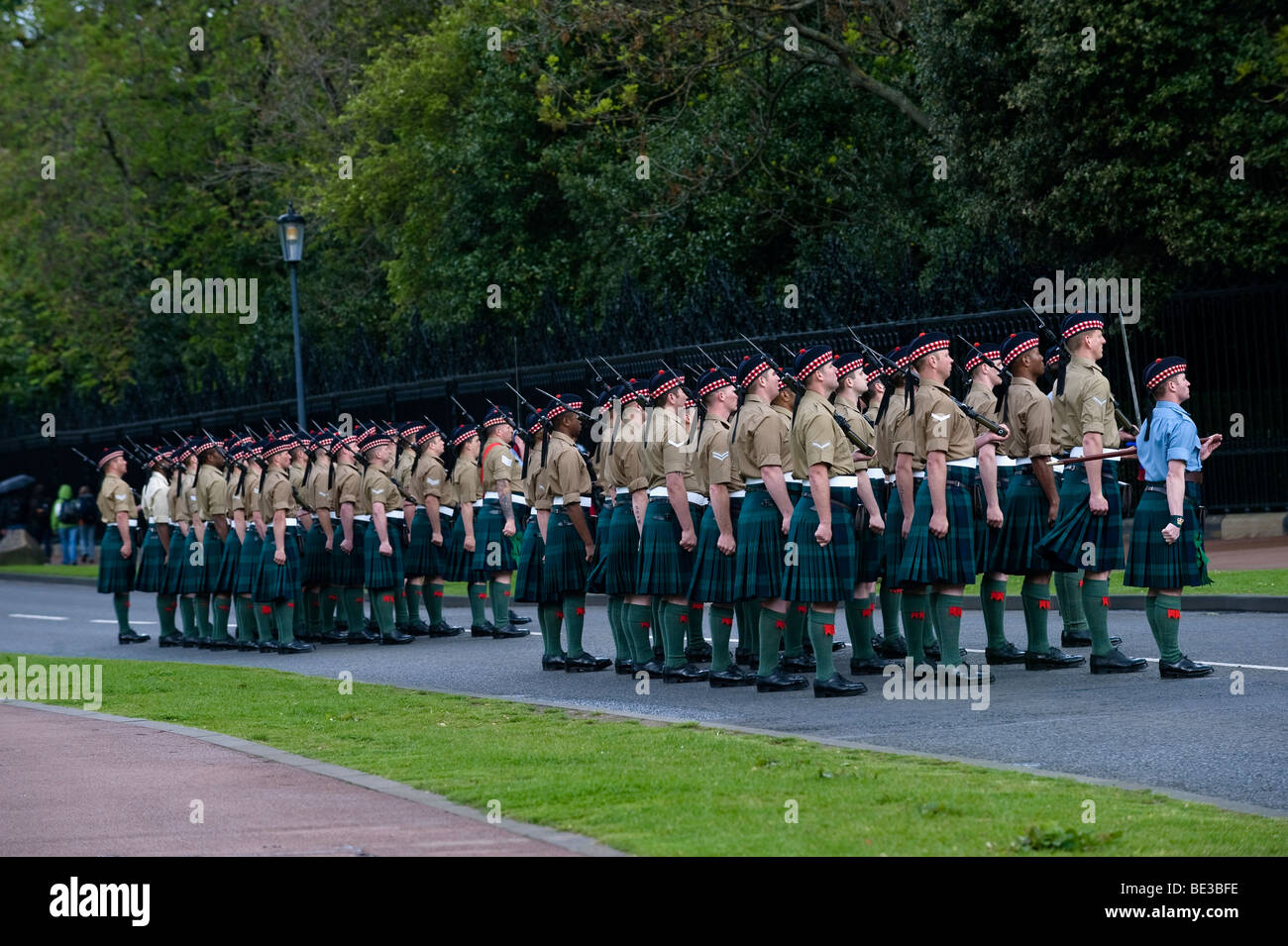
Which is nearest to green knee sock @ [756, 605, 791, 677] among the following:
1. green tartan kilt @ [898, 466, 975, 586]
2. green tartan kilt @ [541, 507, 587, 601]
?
green tartan kilt @ [898, 466, 975, 586]

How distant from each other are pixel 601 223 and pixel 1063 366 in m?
19.1

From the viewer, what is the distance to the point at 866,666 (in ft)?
43.8

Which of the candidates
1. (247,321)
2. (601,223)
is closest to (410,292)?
(601,223)

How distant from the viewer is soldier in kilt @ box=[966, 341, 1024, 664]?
12.9 meters

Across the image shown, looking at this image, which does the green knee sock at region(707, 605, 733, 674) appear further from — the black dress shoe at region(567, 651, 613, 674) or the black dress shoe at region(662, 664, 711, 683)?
the black dress shoe at region(567, 651, 613, 674)

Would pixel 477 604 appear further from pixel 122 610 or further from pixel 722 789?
pixel 722 789

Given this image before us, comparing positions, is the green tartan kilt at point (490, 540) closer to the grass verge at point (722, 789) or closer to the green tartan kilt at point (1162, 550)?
the grass verge at point (722, 789)

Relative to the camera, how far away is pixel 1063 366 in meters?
13.1

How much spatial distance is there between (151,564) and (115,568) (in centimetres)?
52

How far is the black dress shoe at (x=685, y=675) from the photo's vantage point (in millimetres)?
13750

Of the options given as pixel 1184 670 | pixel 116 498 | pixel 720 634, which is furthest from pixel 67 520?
pixel 1184 670

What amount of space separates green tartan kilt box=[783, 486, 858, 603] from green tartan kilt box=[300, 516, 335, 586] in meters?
7.83

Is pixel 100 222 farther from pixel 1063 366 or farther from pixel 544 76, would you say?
pixel 1063 366
